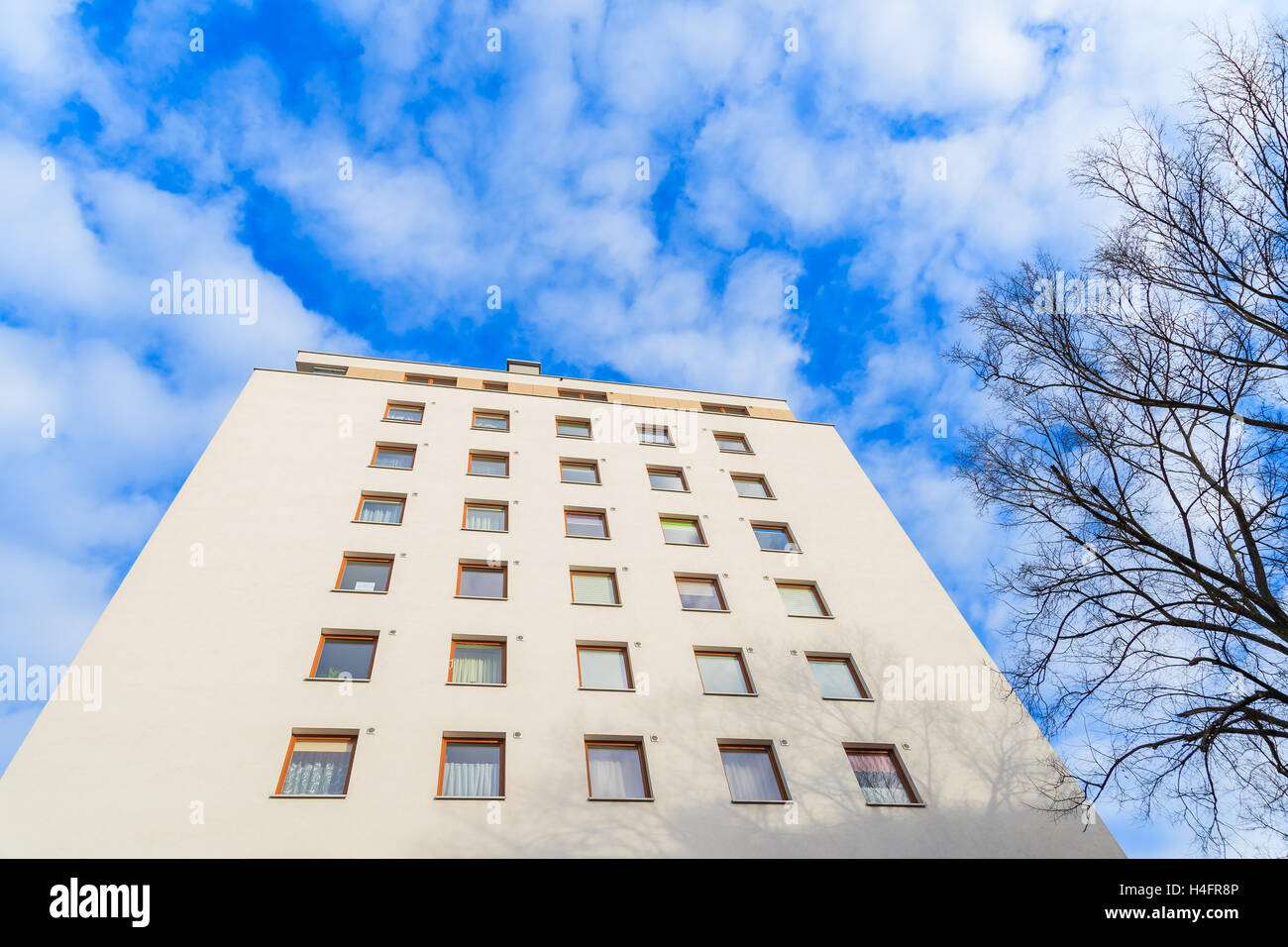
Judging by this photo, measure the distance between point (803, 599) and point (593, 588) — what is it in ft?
19.5

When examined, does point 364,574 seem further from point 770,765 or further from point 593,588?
point 770,765

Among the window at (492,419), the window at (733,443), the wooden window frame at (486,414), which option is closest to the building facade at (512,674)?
the wooden window frame at (486,414)

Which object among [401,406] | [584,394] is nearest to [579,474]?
[401,406]

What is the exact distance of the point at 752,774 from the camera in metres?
16.3

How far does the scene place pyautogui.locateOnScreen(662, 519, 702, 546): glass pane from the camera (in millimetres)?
22391

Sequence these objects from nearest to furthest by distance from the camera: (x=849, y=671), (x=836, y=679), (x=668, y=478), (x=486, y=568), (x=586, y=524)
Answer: (x=836, y=679)
(x=849, y=671)
(x=486, y=568)
(x=586, y=524)
(x=668, y=478)

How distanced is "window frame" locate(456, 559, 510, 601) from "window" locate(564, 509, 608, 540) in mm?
2305

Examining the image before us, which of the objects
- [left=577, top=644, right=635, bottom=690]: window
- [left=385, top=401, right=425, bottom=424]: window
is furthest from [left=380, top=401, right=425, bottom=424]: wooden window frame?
[left=577, top=644, right=635, bottom=690]: window

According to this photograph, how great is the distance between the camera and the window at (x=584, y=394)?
30.4m

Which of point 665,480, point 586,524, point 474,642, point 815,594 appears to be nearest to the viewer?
point 474,642

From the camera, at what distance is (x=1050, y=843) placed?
1556 centimetres
